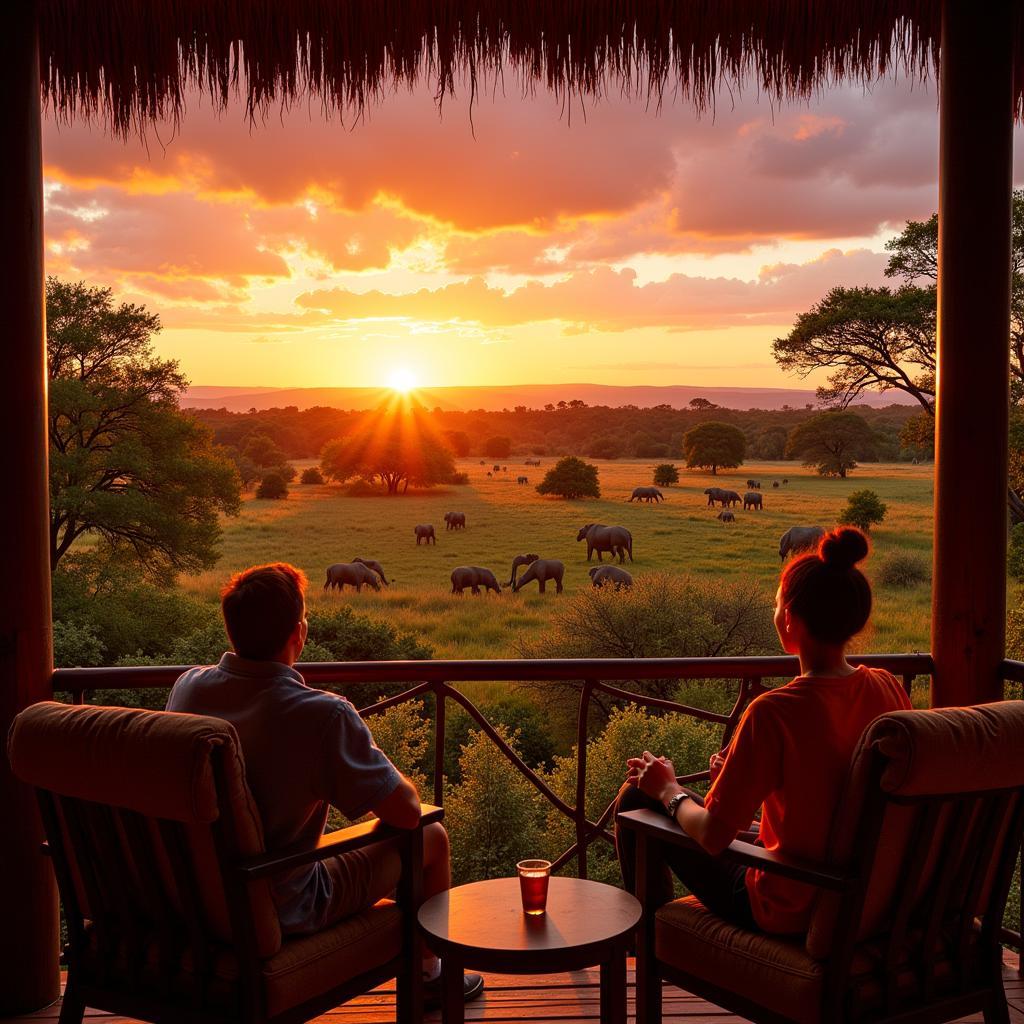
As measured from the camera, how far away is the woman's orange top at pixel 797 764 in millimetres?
1756

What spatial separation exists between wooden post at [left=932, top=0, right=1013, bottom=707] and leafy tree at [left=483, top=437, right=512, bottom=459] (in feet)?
139

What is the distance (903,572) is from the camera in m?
27.4

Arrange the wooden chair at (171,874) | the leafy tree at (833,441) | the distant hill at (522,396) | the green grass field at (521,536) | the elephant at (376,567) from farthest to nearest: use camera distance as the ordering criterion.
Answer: the distant hill at (522,396) → the leafy tree at (833,441) → the elephant at (376,567) → the green grass field at (521,536) → the wooden chair at (171,874)

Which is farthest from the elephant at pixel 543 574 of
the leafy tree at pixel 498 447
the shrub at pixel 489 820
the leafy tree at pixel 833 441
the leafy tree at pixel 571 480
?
the shrub at pixel 489 820

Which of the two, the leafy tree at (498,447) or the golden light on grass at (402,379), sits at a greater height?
the golden light on grass at (402,379)

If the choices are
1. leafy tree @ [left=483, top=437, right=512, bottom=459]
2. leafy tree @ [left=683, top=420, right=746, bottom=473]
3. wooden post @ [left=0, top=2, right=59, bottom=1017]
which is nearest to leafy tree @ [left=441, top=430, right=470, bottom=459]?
leafy tree @ [left=483, top=437, right=512, bottom=459]

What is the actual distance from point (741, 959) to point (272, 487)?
37.3 meters

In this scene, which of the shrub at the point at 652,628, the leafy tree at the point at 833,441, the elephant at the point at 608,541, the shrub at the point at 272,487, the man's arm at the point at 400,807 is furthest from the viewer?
the shrub at the point at 272,487

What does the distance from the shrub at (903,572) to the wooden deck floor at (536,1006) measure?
85.8 ft

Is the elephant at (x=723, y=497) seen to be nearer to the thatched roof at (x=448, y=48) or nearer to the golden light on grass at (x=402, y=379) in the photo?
the golden light on grass at (x=402, y=379)

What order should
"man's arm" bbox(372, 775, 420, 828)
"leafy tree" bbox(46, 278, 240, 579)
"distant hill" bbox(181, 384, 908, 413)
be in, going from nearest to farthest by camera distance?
"man's arm" bbox(372, 775, 420, 828), "leafy tree" bbox(46, 278, 240, 579), "distant hill" bbox(181, 384, 908, 413)

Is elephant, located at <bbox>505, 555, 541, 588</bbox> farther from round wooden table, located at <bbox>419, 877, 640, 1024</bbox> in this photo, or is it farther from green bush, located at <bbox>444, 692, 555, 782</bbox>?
round wooden table, located at <bbox>419, 877, 640, 1024</bbox>

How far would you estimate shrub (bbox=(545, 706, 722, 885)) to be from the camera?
12664 millimetres

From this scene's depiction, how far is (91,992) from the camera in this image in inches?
73.8
